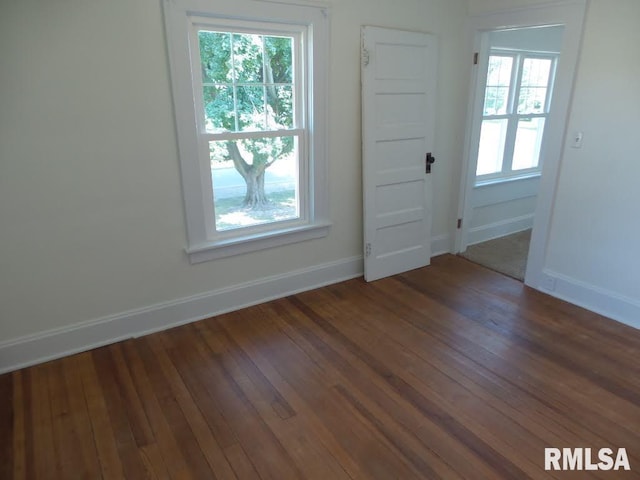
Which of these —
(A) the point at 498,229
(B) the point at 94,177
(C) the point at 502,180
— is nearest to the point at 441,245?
(A) the point at 498,229

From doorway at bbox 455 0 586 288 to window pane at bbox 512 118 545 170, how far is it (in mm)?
11

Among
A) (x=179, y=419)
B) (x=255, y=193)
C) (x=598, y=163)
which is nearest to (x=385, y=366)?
(x=179, y=419)

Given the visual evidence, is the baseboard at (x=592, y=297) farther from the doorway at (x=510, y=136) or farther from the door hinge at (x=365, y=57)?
the door hinge at (x=365, y=57)

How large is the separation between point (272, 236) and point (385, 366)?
1242 mm

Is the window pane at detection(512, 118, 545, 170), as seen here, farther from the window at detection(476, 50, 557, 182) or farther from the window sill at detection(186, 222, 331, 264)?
the window sill at detection(186, 222, 331, 264)

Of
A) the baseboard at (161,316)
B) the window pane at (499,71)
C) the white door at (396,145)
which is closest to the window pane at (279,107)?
the white door at (396,145)

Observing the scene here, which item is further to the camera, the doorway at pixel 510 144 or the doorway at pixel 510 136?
the doorway at pixel 510 144

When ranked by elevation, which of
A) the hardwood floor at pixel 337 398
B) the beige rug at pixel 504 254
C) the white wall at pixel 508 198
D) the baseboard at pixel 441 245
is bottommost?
the hardwood floor at pixel 337 398

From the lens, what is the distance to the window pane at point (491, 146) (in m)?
4.52

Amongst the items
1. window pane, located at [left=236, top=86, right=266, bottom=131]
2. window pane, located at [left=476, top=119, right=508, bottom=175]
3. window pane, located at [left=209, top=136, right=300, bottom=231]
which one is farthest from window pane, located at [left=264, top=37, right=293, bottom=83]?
window pane, located at [left=476, top=119, right=508, bottom=175]

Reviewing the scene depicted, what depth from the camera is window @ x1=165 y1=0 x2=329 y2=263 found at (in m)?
2.54

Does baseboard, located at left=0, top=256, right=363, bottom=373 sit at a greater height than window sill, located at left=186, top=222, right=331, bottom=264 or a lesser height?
lesser

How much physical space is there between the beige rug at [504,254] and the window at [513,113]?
719 millimetres

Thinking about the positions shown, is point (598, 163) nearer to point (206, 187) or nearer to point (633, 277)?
point (633, 277)
